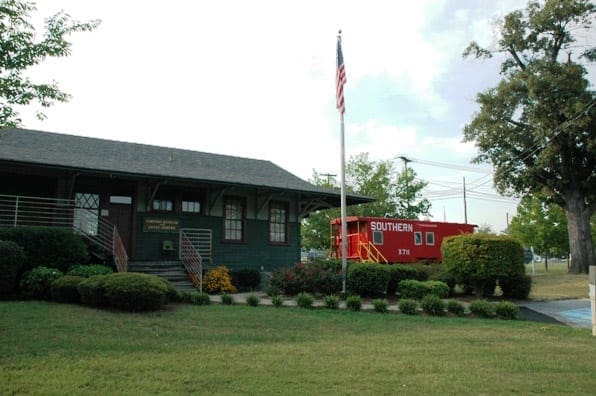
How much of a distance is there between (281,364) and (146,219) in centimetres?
1169

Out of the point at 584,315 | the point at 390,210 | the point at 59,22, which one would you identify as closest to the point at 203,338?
the point at 59,22

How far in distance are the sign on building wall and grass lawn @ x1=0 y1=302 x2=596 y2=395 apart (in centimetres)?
613

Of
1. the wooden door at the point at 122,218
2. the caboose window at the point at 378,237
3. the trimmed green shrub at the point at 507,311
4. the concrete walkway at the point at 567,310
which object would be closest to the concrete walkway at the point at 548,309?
the concrete walkway at the point at 567,310

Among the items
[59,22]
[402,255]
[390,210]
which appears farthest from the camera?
[390,210]

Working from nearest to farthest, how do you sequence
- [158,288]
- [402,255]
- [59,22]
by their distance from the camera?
[59,22] < [158,288] < [402,255]

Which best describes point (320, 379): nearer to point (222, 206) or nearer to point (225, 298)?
point (225, 298)

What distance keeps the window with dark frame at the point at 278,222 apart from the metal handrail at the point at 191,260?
3.65 meters

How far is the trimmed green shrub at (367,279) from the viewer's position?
A: 1523 cm

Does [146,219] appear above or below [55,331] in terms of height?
above

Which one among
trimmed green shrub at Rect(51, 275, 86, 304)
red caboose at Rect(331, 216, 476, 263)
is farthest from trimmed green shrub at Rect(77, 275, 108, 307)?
red caboose at Rect(331, 216, 476, 263)

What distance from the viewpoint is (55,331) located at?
8.12 metres

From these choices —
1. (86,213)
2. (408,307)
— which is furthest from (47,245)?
(408,307)

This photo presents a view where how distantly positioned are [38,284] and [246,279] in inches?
286

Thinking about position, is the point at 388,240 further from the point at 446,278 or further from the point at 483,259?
the point at 483,259
